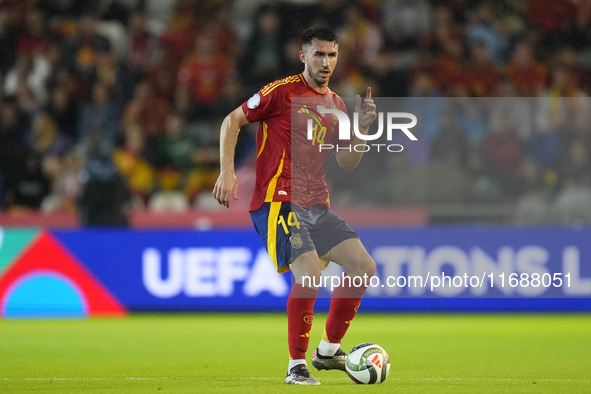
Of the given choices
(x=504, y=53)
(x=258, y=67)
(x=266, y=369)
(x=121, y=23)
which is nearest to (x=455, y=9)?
(x=504, y=53)

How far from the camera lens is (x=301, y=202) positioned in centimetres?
550

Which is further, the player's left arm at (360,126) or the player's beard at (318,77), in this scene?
the player's beard at (318,77)

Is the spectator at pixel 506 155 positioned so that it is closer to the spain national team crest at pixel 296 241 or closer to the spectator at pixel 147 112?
the spectator at pixel 147 112

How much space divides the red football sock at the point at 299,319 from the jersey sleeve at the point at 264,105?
1.05 meters

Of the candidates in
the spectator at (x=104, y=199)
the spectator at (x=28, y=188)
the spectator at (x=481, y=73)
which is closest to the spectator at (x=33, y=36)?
the spectator at (x=28, y=188)

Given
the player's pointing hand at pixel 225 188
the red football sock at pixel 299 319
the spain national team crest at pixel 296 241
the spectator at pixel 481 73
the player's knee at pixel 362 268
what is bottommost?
the red football sock at pixel 299 319

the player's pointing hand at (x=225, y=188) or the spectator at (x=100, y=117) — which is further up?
the spectator at (x=100, y=117)

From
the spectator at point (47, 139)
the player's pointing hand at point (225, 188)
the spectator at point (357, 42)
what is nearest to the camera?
the player's pointing hand at point (225, 188)

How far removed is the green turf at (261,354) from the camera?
5.24 meters

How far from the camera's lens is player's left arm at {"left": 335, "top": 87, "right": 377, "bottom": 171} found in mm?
5324

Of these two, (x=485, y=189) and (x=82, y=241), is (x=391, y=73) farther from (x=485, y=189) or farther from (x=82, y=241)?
(x=82, y=241)

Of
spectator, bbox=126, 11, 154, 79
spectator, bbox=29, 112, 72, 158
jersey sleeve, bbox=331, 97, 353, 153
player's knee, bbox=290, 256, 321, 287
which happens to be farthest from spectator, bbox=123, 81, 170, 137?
player's knee, bbox=290, 256, 321, 287

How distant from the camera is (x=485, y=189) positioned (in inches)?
409

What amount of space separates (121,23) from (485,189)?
660cm
